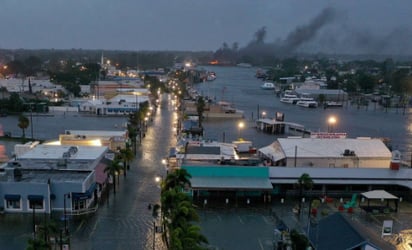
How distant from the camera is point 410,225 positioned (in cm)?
1012

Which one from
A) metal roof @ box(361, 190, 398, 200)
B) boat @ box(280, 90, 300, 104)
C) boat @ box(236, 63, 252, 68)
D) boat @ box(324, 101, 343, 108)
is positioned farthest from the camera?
boat @ box(236, 63, 252, 68)

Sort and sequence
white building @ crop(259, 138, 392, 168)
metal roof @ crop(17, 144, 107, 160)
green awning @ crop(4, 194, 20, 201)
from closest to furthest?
green awning @ crop(4, 194, 20, 201) → metal roof @ crop(17, 144, 107, 160) → white building @ crop(259, 138, 392, 168)

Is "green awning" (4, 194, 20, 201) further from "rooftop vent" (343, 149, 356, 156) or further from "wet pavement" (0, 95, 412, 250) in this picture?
"rooftop vent" (343, 149, 356, 156)

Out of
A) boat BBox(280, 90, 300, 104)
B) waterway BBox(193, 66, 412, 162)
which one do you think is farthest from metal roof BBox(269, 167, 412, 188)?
boat BBox(280, 90, 300, 104)

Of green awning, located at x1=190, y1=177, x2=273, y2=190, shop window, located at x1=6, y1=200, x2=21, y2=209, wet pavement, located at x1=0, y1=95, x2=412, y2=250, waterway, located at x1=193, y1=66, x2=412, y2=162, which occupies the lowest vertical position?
waterway, located at x1=193, y1=66, x2=412, y2=162

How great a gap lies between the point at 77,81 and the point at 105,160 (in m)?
29.7

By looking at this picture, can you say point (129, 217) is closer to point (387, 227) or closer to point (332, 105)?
point (387, 227)

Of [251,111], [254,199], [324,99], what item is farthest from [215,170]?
[324,99]

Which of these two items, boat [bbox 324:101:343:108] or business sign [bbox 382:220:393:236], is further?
boat [bbox 324:101:343:108]

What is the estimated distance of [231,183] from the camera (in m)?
11.5

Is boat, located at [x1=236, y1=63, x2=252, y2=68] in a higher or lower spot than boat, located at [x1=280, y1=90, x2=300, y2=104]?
higher

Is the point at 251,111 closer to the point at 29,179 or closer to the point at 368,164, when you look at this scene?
the point at 368,164

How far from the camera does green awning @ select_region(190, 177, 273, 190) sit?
11.2 metres

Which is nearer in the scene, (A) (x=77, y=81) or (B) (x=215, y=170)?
(B) (x=215, y=170)
